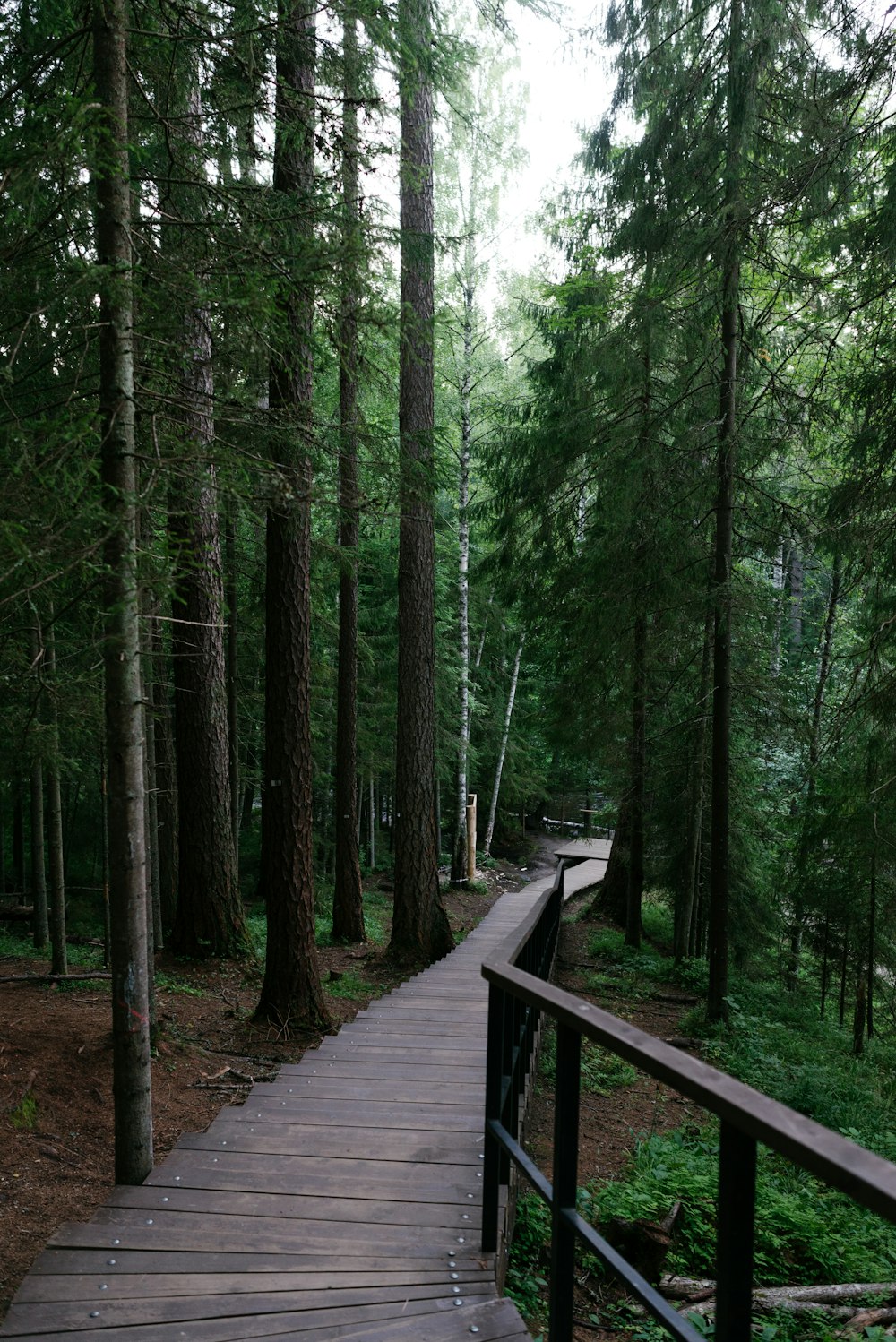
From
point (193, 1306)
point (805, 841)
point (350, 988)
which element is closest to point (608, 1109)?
point (350, 988)

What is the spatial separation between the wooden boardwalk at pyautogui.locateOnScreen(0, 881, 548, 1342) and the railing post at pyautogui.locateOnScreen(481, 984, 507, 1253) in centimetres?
9

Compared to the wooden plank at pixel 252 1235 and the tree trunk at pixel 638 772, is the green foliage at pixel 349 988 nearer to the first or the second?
the tree trunk at pixel 638 772

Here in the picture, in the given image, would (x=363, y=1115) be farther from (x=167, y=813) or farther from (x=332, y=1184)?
(x=167, y=813)

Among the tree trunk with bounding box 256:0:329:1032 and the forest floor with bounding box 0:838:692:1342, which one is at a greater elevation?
the tree trunk with bounding box 256:0:329:1032

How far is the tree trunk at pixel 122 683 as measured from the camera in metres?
3.57

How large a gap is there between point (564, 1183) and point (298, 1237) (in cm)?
137

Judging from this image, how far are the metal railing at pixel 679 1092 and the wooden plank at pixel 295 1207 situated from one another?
29 cm

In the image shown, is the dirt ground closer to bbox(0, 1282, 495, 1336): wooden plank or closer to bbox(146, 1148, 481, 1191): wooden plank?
bbox(0, 1282, 495, 1336): wooden plank

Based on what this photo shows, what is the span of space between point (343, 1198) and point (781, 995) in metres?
9.78

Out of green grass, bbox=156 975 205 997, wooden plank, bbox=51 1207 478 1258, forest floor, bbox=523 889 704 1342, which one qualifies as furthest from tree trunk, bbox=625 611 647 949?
wooden plank, bbox=51 1207 478 1258

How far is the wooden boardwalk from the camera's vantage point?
2.51m

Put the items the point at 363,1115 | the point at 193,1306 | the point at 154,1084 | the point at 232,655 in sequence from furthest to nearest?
the point at 232,655 < the point at 154,1084 < the point at 363,1115 < the point at 193,1306

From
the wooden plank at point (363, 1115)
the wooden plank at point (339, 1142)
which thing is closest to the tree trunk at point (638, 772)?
the wooden plank at point (363, 1115)

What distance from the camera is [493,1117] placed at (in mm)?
2916
